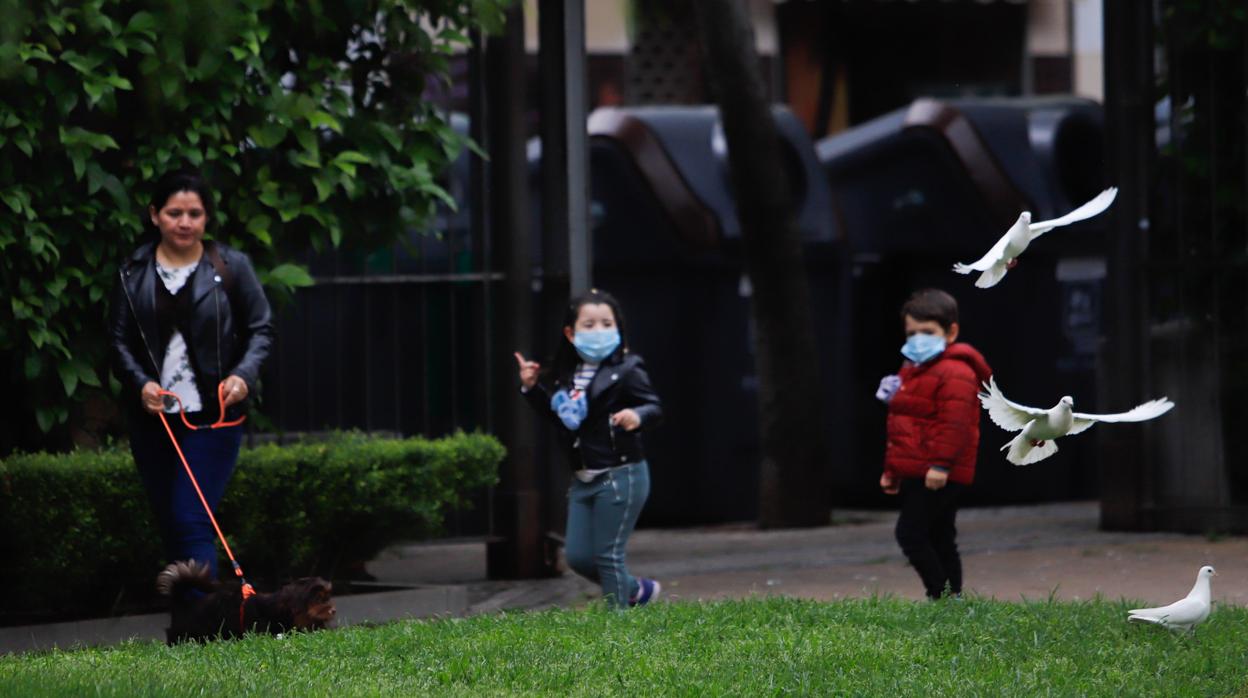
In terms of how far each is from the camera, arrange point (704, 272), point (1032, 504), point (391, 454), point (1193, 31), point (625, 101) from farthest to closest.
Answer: point (625, 101), point (1032, 504), point (704, 272), point (1193, 31), point (391, 454)

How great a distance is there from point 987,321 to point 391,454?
21.5ft

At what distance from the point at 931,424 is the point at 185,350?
274 centimetres

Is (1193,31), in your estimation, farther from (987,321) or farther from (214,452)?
(214,452)

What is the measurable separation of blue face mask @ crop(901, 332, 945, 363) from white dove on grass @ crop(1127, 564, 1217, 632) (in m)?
1.54

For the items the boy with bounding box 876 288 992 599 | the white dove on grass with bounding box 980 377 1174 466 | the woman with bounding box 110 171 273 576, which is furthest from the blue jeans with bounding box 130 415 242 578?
the white dove on grass with bounding box 980 377 1174 466

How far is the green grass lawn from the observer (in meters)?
5.54

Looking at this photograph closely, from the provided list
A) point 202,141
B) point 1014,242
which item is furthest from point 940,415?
point 202,141

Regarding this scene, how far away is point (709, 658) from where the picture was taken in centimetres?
602

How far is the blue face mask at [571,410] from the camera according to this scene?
744 centimetres

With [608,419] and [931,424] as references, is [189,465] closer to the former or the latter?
[608,419]

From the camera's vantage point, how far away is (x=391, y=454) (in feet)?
26.7

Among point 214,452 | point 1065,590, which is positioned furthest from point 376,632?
point 1065,590

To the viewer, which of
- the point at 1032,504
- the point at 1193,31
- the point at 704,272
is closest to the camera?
the point at 1193,31

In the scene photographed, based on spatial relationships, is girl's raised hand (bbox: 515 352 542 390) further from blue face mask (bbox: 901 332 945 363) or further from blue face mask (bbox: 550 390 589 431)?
blue face mask (bbox: 901 332 945 363)
